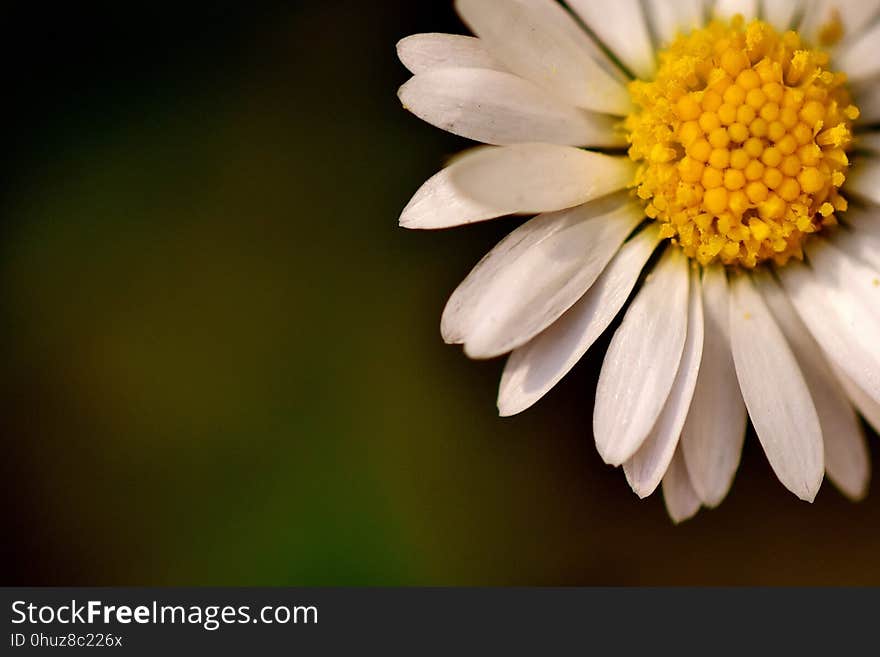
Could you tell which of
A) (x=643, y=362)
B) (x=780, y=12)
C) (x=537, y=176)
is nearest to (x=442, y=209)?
(x=537, y=176)

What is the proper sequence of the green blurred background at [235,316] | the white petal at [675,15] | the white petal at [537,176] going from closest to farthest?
the white petal at [537,176] < the white petal at [675,15] < the green blurred background at [235,316]

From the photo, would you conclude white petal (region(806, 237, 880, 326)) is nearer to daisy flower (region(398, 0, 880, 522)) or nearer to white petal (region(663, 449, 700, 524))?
daisy flower (region(398, 0, 880, 522))

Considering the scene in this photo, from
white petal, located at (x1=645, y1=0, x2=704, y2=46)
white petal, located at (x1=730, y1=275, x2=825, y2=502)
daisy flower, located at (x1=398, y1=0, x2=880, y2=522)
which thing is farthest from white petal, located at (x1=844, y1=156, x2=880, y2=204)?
white petal, located at (x1=645, y1=0, x2=704, y2=46)

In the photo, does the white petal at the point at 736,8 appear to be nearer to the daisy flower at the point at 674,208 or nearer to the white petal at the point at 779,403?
the daisy flower at the point at 674,208

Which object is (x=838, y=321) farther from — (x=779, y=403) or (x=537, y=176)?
(x=537, y=176)

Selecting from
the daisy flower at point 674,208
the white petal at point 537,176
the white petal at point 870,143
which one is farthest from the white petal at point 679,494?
the white petal at point 870,143
